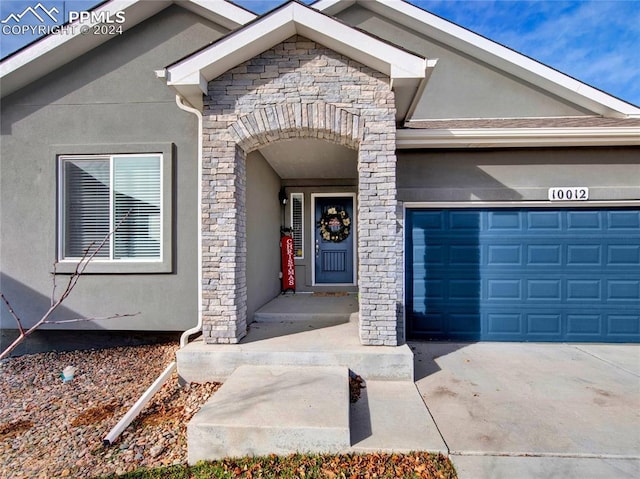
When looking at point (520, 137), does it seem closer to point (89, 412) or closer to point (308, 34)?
point (308, 34)

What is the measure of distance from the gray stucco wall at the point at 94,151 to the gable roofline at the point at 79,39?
0.12 metres

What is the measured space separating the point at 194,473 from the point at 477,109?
6847 millimetres

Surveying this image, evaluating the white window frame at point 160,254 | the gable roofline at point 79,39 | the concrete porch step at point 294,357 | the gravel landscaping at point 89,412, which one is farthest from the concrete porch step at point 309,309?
the gable roofline at point 79,39

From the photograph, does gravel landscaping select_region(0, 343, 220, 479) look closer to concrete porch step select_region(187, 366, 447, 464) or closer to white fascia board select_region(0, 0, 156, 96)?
concrete porch step select_region(187, 366, 447, 464)

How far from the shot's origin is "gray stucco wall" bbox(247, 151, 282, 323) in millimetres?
5117

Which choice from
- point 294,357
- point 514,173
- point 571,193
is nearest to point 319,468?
point 294,357

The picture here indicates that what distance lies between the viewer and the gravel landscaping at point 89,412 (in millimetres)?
2689

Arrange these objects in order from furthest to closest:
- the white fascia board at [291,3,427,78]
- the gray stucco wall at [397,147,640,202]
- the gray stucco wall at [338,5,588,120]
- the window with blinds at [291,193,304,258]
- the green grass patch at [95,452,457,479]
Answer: the window with blinds at [291,193,304,258]
the gray stucco wall at [338,5,588,120]
the gray stucco wall at [397,147,640,202]
the white fascia board at [291,3,427,78]
the green grass patch at [95,452,457,479]

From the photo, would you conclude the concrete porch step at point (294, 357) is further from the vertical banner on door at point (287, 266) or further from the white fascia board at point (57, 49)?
the white fascia board at point (57, 49)

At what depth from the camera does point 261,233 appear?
5887mm

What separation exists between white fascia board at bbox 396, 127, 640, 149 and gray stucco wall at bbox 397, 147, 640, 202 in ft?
0.64

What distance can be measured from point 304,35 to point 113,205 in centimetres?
363

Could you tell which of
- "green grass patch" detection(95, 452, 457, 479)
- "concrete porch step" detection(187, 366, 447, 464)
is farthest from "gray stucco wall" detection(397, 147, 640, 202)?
"green grass patch" detection(95, 452, 457, 479)

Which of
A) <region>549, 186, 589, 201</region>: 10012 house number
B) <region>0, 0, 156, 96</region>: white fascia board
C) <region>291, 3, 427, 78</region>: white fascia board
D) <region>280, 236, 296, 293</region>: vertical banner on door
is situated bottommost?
<region>280, 236, 296, 293</region>: vertical banner on door
